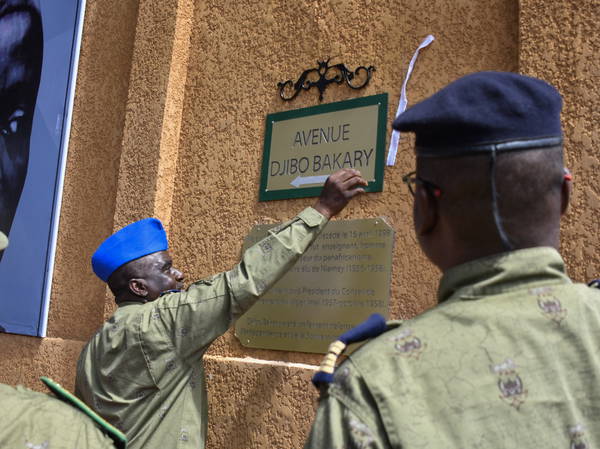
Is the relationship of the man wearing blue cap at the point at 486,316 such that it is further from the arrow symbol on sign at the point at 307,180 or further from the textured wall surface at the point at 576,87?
the arrow symbol on sign at the point at 307,180

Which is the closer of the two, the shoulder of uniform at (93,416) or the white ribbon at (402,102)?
the shoulder of uniform at (93,416)

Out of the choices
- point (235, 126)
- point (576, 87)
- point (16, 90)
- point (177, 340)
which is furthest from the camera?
point (16, 90)

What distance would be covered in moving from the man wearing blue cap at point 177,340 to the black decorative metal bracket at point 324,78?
2.01ft

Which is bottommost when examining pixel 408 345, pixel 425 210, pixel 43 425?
pixel 43 425

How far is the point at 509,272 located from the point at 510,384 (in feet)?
0.56

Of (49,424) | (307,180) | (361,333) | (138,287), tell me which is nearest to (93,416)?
(49,424)

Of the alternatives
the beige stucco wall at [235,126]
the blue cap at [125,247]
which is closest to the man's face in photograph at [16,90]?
the beige stucco wall at [235,126]

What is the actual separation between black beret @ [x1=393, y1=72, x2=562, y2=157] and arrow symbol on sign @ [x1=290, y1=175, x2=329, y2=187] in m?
1.71

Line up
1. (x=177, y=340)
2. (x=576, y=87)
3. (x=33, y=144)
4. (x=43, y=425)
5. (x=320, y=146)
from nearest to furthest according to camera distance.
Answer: (x=43, y=425) → (x=576, y=87) → (x=177, y=340) → (x=320, y=146) → (x=33, y=144)

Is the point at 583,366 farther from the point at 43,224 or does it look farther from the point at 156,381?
the point at 43,224

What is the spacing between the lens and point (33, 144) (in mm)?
4152

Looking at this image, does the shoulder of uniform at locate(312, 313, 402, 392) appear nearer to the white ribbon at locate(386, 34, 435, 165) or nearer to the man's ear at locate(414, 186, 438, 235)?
the man's ear at locate(414, 186, 438, 235)

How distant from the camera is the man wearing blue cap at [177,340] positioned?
2.27 meters

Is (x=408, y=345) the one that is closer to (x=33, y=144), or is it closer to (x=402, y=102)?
(x=402, y=102)
